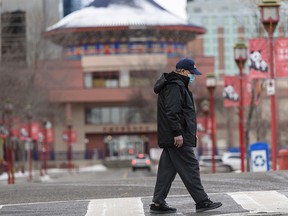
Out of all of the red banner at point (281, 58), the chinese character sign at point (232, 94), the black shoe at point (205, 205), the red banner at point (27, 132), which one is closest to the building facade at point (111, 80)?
the red banner at point (27, 132)

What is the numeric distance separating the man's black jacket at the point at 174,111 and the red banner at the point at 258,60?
18.3m

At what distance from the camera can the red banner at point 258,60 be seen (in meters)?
30.1

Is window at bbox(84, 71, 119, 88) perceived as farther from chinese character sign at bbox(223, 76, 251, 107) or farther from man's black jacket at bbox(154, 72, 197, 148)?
man's black jacket at bbox(154, 72, 197, 148)

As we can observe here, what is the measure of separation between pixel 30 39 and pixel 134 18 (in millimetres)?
23962

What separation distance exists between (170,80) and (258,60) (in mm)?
18746

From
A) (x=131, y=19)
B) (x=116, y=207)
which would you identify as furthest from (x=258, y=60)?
(x=131, y=19)

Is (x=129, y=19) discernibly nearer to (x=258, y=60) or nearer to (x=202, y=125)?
(x=202, y=125)

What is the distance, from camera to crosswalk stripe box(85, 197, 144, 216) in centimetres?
1210

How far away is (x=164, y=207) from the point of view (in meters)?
12.0

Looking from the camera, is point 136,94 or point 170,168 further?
point 136,94

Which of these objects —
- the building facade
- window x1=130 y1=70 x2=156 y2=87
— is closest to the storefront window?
the building facade

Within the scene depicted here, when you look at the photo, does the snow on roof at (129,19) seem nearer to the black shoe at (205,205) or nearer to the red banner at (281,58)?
the red banner at (281,58)

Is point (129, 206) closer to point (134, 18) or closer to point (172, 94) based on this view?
point (172, 94)

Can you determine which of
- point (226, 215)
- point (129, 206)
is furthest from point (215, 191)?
point (226, 215)
